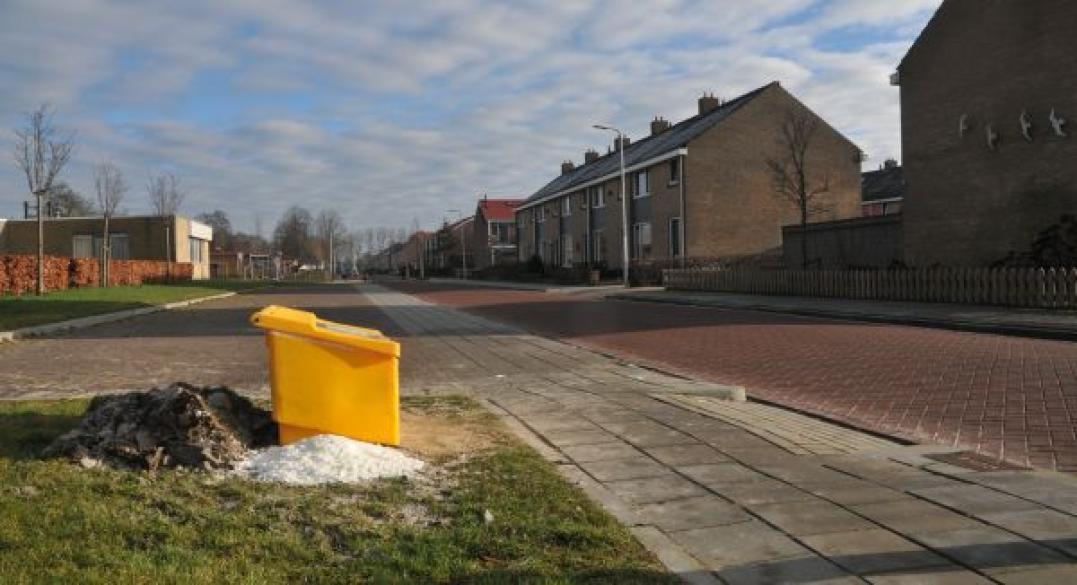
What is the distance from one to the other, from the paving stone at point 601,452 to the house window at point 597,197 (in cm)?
4986

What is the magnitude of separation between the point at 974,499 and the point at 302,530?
393 cm

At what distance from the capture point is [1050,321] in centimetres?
1628

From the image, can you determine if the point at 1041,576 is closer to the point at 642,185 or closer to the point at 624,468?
the point at 624,468

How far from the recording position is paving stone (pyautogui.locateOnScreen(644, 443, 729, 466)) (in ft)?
20.8

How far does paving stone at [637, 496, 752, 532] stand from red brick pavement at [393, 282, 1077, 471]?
2.80 meters

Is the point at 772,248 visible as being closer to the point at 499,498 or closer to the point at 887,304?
the point at 887,304

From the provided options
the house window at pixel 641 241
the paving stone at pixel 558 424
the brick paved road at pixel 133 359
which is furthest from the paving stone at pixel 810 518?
the house window at pixel 641 241

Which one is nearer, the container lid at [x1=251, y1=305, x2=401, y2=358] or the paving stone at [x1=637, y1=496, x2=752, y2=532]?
the paving stone at [x1=637, y1=496, x2=752, y2=532]

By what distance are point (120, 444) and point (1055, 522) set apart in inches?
222

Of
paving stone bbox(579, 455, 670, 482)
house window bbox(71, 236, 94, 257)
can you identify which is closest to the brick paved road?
paving stone bbox(579, 455, 670, 482)

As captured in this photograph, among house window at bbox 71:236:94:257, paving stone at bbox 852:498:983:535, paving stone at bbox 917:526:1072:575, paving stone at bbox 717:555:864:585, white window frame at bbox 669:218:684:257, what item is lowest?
paving stone at bbox 717:555:864:585

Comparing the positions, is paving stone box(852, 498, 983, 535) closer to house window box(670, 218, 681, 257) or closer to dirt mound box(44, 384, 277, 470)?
dirt mound box(44, 384, 277, 470)

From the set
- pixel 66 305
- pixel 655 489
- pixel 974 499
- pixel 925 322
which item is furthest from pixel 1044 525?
pixel 66 305

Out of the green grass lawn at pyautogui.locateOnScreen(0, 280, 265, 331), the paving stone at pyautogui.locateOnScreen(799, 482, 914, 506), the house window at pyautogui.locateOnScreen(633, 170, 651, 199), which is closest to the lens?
the paving stone at pyautogui.locateOnScreen(799, 482, 914, 506)
